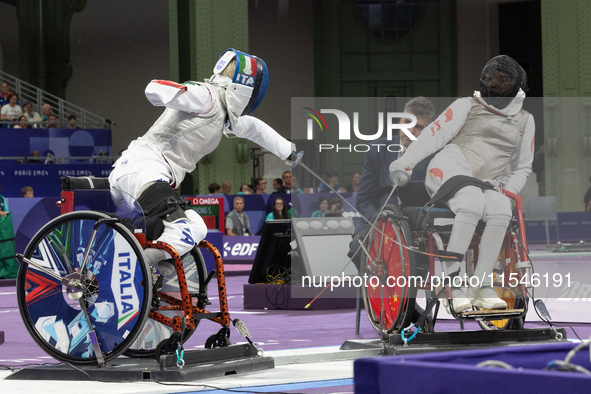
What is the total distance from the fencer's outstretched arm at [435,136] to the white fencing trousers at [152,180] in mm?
1397

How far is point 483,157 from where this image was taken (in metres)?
5.34

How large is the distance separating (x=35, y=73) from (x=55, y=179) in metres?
9.64

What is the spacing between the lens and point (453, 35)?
24.3 metres

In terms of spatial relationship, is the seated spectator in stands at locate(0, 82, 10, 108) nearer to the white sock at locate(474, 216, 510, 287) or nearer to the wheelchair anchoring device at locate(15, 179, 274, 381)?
the wheelchair anchoring device at locate(15, 179, 274, 381)

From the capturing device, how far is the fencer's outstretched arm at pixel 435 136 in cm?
535

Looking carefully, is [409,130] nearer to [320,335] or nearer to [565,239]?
[565,239]

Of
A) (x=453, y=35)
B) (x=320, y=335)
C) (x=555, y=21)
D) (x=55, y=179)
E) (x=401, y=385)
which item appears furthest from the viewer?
(x=453, y=35)

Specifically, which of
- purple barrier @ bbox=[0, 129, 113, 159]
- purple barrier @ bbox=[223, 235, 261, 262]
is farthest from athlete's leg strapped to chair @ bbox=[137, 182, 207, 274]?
purple barrier @ bbox=[0, 129, 113, 159]

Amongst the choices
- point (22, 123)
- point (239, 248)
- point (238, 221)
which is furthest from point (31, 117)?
point (239, 248)

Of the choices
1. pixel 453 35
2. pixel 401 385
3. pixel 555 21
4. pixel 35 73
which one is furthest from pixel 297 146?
pixel 35 73

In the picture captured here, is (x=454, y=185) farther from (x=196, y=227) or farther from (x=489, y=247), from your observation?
(x=196, y=227)

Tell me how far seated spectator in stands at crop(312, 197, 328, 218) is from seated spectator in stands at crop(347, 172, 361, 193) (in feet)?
0.69

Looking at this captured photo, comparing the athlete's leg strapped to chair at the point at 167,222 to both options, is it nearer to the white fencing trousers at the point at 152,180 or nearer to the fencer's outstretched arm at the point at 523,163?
the white fencing trousers at the point at 152,180

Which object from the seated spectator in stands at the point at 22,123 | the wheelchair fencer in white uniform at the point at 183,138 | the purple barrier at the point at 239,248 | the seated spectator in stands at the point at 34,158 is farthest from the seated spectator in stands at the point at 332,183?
the seated spectator in stands at the point at 22,123
